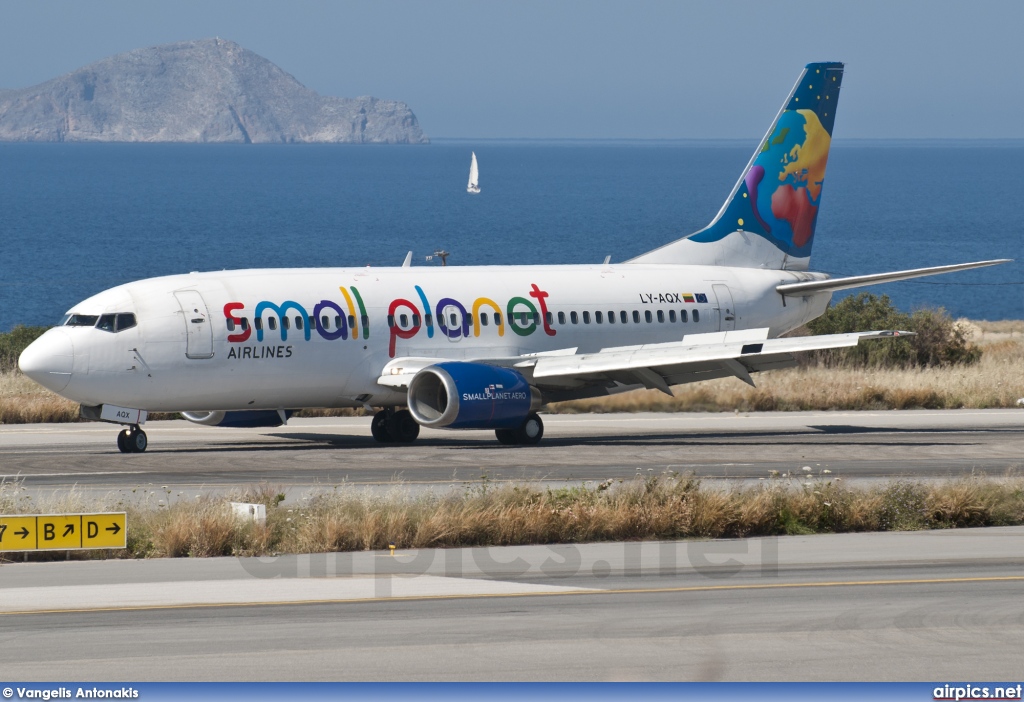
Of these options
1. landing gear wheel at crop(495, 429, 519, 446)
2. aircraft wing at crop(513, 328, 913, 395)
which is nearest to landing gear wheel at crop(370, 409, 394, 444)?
landing gear wheel at crop(495, 429, 519, 446)

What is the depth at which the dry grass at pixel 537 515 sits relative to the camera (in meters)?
19.4

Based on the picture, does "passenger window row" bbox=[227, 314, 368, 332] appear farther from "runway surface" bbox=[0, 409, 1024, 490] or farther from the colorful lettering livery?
"runway surface" bbox=[0, 409, 1024, 490]

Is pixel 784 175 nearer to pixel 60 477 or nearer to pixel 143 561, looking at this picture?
pixel 60 477

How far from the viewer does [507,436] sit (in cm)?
3356

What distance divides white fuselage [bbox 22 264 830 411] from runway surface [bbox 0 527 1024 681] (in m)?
12.6

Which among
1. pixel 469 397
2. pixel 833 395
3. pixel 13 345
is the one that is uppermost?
pixel 469 397

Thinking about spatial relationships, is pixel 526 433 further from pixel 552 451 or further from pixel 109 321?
pixel 109 321

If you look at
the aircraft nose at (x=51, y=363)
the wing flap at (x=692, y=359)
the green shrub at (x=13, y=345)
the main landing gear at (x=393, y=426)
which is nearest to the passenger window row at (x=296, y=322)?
the main landing gear at (x=393, y=426)

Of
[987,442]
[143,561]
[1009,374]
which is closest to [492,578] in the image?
[143,561]

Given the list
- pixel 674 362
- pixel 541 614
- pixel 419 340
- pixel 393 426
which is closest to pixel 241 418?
pixel 393 426

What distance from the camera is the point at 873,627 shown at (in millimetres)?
14859

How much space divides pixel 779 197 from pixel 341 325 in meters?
13.3

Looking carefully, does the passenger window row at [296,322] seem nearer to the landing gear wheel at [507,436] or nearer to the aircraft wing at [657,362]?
the aircraft wing at [657,362]

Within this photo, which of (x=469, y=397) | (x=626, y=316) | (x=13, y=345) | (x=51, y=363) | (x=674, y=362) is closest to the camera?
(x=51, y=363)
